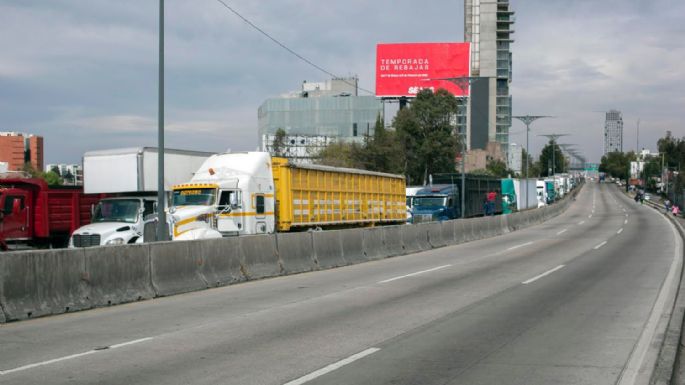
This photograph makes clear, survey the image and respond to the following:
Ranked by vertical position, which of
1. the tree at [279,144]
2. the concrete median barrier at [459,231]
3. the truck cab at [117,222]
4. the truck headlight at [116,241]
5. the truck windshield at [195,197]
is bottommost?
the concrete median barrier at [459,231]

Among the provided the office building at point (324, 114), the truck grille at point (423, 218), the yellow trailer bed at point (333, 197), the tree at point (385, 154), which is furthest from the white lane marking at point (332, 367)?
the office building at point (324, 114)

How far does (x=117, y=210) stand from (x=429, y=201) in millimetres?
22666

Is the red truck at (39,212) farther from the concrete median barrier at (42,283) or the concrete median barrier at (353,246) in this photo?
the concrete median barrier at (42,283)

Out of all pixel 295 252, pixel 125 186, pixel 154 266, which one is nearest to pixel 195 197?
pixel 125 186

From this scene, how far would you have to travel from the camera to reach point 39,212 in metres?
24.8

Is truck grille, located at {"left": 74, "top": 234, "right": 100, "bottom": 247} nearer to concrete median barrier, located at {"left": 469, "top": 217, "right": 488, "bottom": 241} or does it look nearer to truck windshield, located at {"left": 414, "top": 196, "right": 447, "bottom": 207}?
concrete median barrier, located at {"left": 469, "top": 217, "right": 488, "bottom": 241}

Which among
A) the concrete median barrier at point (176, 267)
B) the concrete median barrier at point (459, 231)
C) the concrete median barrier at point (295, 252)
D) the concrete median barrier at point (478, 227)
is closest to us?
the concrete median barrier at point (176, 267)

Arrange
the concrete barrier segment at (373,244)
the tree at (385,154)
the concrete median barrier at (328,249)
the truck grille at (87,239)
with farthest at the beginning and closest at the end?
the tree at (385,154)
the concrete barrier segment at (373,244)
the concrete median barrier at (328,249)
the truck grille at (87,239)

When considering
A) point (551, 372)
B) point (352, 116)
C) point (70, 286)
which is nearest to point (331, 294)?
point (70, 286)

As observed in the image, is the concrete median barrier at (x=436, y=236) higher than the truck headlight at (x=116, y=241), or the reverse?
the truck headlight at (x=116, y=241)

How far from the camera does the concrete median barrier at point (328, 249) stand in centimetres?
2134

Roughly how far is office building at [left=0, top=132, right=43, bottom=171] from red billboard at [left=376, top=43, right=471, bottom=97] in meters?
76.8

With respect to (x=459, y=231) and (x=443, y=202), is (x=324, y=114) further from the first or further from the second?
(x=459, y=231)

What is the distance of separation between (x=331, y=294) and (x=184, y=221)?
308 inches
